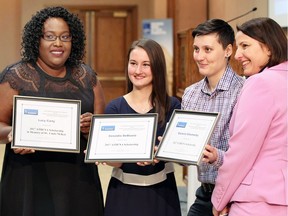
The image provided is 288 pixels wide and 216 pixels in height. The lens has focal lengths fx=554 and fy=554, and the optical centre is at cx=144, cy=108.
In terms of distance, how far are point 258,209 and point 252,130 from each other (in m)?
0.30

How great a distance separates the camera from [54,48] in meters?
2.77

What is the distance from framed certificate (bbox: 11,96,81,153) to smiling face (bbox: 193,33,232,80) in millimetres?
613

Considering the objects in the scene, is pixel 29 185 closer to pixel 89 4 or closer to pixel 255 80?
pixel 255 80

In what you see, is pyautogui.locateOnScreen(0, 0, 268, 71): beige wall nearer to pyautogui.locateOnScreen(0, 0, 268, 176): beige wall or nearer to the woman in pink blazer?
pyautogui.locateOnScreen(0, 0, 268, 176): beige wall

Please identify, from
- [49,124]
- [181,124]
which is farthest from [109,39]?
[181,124]

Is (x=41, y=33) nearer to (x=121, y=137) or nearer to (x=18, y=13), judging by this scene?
(x=121, y=137)

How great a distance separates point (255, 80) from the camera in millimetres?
2084

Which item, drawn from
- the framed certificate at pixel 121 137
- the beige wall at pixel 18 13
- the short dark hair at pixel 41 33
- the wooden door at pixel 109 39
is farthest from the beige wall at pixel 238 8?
the wooden door at pixel 109 39

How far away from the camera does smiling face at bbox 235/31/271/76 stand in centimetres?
217

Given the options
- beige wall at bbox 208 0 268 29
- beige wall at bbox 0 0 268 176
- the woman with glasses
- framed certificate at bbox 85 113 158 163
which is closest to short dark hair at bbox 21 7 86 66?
the woman with glasses

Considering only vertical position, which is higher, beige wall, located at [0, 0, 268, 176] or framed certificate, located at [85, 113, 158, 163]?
beige wall, located at [0, 0, 268, 176]

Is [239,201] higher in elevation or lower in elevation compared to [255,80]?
lower

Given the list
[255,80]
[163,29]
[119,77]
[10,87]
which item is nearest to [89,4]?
[119,77]

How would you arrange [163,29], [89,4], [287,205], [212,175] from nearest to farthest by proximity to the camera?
1. [287,205]
2. [212,175]
3. [163,29]
4. [89,4]
